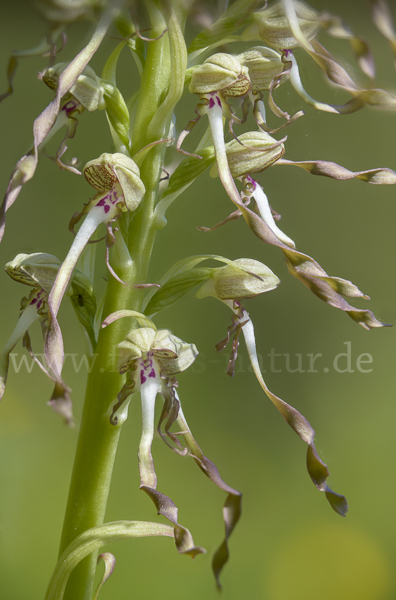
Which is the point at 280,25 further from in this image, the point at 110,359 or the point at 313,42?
the point at 110,359

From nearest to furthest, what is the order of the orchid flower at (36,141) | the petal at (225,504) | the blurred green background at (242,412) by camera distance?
the orchid flower at (36,141)
the petal at (225,504)
the blurred green background at (242,412)

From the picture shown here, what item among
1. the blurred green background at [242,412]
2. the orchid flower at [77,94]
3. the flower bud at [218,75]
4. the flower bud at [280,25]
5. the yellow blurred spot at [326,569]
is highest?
the flower bud at [280,25]

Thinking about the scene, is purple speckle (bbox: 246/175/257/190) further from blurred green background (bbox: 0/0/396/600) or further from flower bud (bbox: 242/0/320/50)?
blurred green background (bbox: 0/0/396/600)

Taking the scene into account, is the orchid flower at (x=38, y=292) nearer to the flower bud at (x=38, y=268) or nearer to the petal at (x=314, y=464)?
the flower bud at (x=38, y=268)

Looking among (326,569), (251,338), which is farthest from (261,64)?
(326,569)

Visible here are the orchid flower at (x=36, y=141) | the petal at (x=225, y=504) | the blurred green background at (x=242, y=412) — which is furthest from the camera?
the blurred green background at (x=242, y=412)

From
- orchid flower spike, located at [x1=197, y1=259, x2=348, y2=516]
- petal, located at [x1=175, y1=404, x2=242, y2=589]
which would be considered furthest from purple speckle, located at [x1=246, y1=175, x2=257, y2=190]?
petal, located at [x1=175, y1=404, x2=242, y2=589]

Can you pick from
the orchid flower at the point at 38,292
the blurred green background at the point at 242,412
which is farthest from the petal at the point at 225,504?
the blurred green background at the point at 242,412
